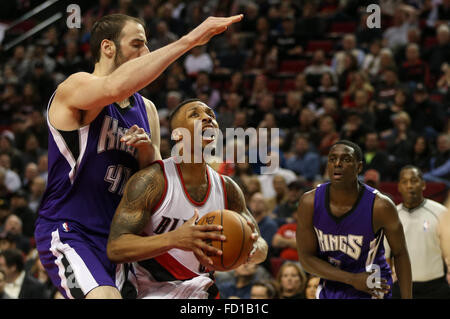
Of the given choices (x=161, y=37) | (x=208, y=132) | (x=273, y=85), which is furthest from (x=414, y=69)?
(x=208, y=132)

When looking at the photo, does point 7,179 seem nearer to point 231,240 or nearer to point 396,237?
point 396,237

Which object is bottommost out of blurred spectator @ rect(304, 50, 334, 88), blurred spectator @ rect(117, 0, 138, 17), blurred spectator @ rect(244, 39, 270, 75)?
blurred spectator @ rect(304, 50, 334, 88)

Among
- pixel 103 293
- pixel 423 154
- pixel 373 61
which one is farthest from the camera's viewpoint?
pixel 373 61

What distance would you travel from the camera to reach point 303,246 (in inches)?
187

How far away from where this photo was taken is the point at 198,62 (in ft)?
42.7

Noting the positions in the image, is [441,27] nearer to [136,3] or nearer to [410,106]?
[410,106]

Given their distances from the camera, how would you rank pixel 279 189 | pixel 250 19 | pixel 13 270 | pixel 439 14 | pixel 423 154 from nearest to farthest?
pixel 13 270 → pixel 423 154 → pixel 279 189 → pixel 439 14 → pixel 250 19

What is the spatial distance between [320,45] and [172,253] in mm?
9615

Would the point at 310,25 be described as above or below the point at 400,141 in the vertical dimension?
above

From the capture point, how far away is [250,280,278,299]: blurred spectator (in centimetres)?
654

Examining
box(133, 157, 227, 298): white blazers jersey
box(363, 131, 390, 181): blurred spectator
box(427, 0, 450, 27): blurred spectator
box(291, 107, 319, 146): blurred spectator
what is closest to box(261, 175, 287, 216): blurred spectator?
box(363, 131, 390, 181): blurred spectator

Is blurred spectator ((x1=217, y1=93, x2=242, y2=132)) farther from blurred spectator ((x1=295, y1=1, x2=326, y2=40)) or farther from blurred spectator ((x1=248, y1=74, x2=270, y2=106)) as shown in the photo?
blurred spectator ((x1=295, y1=1, x2=326, y2=40))

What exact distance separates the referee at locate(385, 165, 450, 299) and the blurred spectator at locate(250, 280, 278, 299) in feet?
3.98
